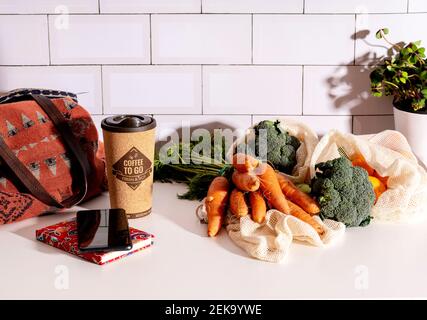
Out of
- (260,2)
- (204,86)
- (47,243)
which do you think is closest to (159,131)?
(204,86)

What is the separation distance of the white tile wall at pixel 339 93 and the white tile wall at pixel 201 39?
18cm

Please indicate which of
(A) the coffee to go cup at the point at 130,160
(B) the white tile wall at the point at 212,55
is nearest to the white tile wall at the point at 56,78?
(B) the white tile wall at the point at 212,55

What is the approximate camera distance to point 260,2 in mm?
1746

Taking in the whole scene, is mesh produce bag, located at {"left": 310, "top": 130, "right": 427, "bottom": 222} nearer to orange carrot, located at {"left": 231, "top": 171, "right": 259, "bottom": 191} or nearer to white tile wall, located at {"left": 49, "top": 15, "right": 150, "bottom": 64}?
orange carrot, located at {"left": 231, "top": 171, "right": 259, "bottom": 191}

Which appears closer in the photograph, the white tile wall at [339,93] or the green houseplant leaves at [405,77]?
the green houseplant leaves at [405,77]

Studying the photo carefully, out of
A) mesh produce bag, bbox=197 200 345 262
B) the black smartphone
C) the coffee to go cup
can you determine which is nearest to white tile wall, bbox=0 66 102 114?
the coffee to go cup

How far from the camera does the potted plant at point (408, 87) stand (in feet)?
5.53

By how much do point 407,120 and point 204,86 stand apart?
1.67ft

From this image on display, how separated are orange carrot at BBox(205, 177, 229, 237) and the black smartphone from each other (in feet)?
0.55

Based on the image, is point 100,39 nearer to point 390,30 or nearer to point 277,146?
point 277,146

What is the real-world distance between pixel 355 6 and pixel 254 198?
64 centimetres

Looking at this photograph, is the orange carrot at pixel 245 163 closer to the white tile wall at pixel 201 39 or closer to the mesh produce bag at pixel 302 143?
the mesh produce bag at pixel 302 143

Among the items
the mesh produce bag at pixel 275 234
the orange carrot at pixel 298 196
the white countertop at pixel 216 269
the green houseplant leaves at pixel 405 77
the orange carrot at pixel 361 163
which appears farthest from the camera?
the green houseplant leaves at pixel 405 77
